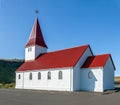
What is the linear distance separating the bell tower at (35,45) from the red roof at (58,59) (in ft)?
4.64

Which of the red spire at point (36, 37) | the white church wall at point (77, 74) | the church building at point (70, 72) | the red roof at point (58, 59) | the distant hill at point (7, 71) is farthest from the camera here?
the distant hill at point (7, 71)

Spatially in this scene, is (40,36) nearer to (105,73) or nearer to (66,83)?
(66,83)

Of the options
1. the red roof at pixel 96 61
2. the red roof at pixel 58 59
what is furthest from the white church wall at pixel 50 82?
the red roof at pixel 96 61

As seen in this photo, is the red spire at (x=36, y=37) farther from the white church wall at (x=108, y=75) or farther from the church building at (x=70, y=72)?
the white church wall at (x=108, y=75)

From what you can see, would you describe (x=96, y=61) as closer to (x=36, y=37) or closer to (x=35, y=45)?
(x=35, y=45)

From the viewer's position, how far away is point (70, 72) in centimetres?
2864

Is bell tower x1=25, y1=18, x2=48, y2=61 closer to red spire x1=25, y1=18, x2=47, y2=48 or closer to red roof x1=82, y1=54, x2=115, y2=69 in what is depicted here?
red spire x1=25, y1=18, x2=47, y2=48

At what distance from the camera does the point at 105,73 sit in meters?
27.9

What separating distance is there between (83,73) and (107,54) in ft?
15.1

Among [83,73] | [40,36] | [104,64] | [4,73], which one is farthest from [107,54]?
[4,73]

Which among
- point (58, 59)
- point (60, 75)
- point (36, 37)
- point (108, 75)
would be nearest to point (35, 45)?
point (36, 37)

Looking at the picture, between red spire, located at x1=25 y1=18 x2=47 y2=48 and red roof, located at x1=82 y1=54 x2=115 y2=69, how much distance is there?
13.6 m

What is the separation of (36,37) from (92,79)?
1729cm

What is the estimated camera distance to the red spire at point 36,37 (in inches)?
1594
